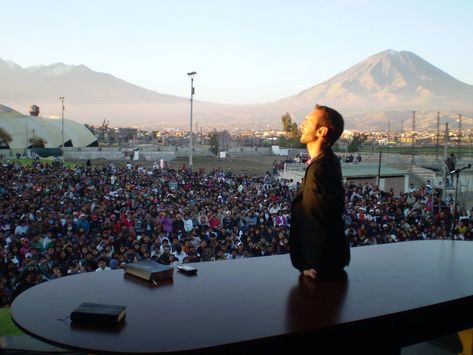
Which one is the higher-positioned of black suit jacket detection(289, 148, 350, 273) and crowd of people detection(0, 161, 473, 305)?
black suit jacket detection(289, 148, 350, 273)

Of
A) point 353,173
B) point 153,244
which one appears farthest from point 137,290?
point 353,173

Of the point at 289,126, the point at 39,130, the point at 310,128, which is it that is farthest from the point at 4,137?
the point at 310,128

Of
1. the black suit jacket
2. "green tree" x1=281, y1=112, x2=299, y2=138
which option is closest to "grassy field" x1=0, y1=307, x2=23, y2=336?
the black suit jacket

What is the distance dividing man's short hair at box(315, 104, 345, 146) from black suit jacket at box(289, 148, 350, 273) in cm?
10

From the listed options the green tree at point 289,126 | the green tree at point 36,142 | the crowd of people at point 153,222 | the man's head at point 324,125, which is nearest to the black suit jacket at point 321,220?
the man's head at point 324,125

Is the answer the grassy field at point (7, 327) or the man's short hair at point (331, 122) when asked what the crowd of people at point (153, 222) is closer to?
the grassy field at point (7, 327)

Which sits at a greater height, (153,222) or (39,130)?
(39,130)

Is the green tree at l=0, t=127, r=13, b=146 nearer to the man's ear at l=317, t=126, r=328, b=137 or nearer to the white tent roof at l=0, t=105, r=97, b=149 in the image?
the white tent roof at l=0, t=105, r=97, b=149

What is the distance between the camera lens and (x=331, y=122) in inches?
116

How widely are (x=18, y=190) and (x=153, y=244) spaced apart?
8.05 meters

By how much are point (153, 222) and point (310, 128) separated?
8.84 metres

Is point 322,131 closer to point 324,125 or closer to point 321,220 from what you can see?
point 324,125

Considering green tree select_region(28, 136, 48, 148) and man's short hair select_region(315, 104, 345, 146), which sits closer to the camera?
man's short hair select_region(315, 104, 345, 146)

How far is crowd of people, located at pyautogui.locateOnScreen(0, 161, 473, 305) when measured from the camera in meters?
8.21
